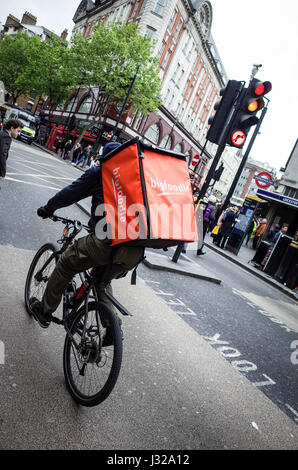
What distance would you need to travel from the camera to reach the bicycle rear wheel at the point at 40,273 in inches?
130

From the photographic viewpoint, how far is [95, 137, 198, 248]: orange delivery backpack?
2.10 meters

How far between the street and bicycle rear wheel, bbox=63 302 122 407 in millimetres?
126

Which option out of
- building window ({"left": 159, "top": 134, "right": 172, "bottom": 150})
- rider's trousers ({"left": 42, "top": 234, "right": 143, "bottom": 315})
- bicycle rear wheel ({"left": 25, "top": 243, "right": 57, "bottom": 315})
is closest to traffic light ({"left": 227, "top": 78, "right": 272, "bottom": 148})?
bicycle rear wheel ({"left": 25, "top": 243, "right": 57, "bottom": 315})

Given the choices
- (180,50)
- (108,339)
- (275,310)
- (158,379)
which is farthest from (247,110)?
(180,50)

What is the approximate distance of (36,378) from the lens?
2.45 meters

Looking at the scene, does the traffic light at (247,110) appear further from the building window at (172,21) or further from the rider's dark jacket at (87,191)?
the building window at (172,21)

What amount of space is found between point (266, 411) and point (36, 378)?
2.27 meters

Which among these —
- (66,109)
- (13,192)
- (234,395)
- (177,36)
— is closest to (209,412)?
(234,395)

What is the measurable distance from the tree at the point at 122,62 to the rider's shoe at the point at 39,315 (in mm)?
28980

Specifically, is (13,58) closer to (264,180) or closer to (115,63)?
(115,63)

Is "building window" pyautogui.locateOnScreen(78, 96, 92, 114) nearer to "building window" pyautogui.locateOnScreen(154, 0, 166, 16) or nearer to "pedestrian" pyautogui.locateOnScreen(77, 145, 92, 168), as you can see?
"building window" pyautogui.locateOnScreen(154, 0, 166, 16)

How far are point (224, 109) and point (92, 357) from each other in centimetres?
595

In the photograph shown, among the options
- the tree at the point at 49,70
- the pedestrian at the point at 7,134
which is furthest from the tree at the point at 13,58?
the pedestrian at the point at 7,134

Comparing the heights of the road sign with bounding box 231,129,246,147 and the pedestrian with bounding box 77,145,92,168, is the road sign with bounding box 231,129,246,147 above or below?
above
